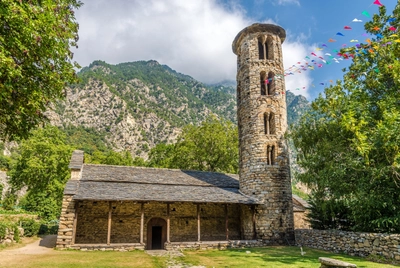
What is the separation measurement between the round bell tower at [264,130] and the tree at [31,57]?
12.8 metres

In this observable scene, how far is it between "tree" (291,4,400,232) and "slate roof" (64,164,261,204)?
4.90m

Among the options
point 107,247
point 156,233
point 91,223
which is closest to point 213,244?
point 156,233

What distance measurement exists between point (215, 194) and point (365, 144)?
9.48 metres

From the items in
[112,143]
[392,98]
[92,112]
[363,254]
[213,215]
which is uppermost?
[92,112]

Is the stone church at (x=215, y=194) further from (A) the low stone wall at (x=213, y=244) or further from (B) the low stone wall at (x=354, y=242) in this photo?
(B) the low stone wall at (x=354, y=242)

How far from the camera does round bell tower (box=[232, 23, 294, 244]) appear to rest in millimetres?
17000

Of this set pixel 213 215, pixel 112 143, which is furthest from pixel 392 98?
pixel 112 143

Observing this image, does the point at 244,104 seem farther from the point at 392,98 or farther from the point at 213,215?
the point at 392,98

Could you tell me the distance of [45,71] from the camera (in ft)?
23.6

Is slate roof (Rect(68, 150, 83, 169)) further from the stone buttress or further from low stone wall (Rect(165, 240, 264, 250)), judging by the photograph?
low stone wall (Rect(165, 240, 264, 250))

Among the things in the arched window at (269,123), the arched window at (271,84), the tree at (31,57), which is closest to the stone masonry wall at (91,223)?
the tree at (31,57)

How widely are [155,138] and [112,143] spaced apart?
14.8 metres

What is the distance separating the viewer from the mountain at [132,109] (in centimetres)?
8975

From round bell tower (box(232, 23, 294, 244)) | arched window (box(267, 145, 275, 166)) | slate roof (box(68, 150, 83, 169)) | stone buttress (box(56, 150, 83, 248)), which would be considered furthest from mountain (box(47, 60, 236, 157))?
arched window (box(267, 145, 275, 166))
